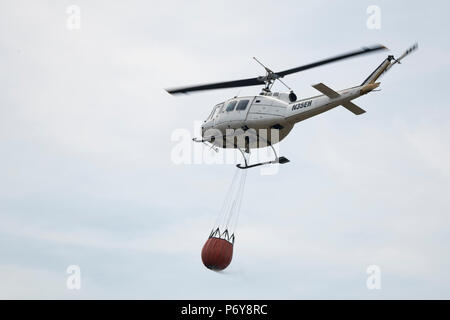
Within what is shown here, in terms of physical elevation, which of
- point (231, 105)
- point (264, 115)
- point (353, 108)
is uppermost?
point (231, 105)

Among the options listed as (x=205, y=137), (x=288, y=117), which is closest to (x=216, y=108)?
(x=205, y=137)

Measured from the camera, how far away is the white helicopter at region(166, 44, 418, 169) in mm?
35719

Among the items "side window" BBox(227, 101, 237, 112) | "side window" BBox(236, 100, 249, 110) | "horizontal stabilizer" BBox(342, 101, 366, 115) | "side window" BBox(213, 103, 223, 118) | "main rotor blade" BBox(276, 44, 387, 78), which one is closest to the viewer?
"main rotor blade" BBox(276, 44, 387, 78)

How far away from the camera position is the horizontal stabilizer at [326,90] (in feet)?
115

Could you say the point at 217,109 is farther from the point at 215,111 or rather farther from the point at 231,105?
the point at 231,105

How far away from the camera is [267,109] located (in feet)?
124

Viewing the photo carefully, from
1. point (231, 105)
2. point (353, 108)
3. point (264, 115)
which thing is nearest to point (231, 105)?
point (231, 105)

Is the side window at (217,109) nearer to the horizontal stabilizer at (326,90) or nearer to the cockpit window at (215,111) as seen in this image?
the cockpit window at (215,111)

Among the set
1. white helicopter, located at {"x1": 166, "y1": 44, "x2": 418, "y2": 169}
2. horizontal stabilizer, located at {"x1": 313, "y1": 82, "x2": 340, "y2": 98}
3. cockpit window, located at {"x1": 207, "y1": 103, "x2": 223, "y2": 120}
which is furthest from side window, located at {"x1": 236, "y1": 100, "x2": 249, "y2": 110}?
horizontal stabilizer, located at {"x1": 313, "y1": 82, "x2": 340, "y2": 98}

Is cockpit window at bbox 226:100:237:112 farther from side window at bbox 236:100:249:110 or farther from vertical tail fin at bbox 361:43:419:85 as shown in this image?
vertical tail fin at bbox 361:43:419:85

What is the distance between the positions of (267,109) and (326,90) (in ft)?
11.4

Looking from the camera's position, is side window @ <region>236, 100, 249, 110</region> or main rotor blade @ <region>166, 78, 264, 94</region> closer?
side window @ <region>236, 100, 249, 110</region>
